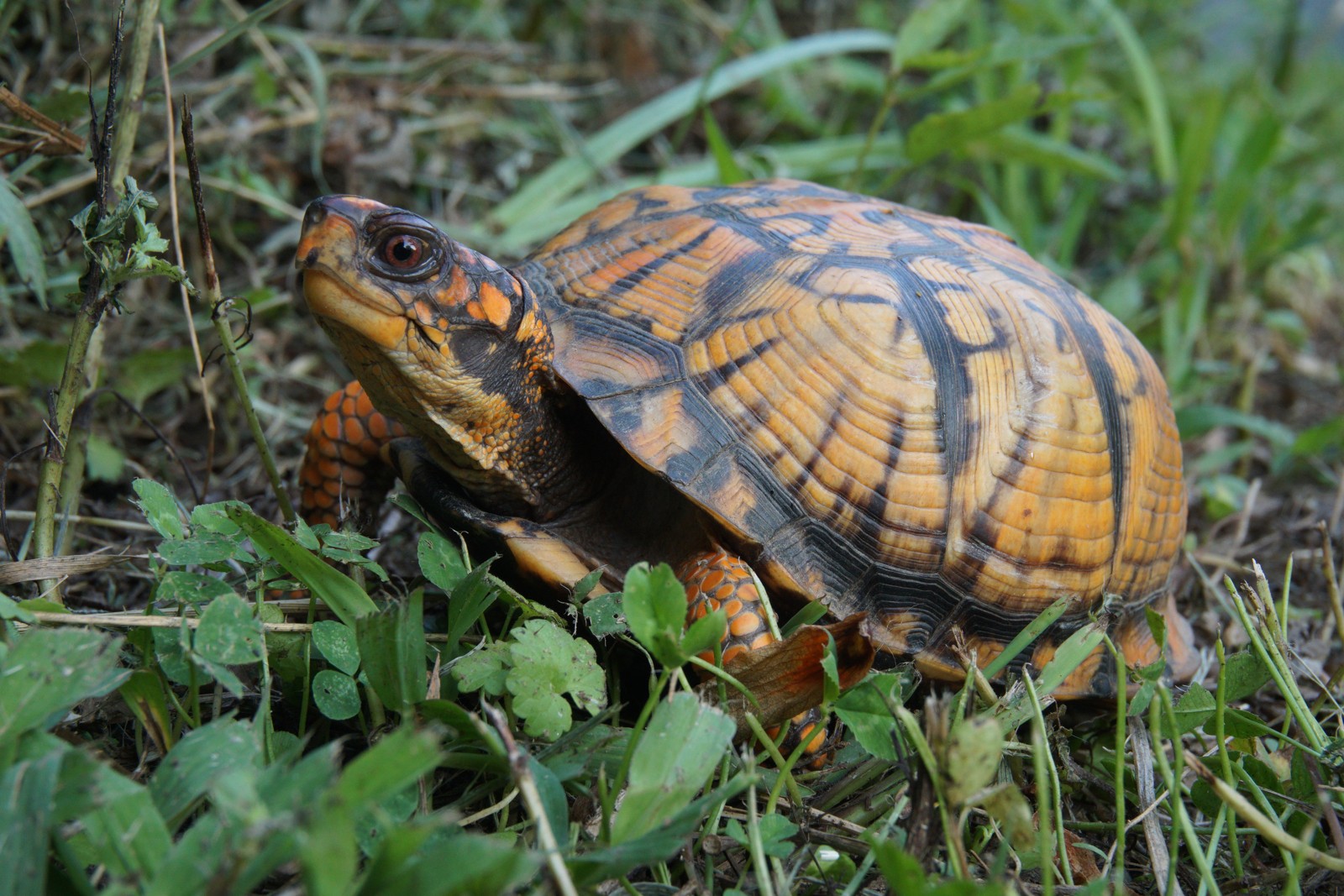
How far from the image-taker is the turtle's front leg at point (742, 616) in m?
1.40

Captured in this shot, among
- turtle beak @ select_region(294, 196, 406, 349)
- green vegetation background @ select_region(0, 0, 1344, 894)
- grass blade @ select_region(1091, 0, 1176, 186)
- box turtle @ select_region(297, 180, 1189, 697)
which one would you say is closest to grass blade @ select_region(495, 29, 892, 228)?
green vegetation background @ select_region(0, 0, 1344, 894)

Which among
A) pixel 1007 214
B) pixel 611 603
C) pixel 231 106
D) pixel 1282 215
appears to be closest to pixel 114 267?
pixel 611 603

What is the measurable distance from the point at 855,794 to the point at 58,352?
1.67 metres

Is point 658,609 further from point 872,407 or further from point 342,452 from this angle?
point 342,452

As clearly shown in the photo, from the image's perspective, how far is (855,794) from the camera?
1.36 metres

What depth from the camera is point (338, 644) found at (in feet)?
4.07

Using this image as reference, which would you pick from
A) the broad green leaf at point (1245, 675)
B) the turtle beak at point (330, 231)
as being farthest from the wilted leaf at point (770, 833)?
the turtle beak at point (330, 231)

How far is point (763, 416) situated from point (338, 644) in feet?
2.43

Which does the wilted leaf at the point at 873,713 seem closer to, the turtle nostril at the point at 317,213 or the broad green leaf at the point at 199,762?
the broad green leaf at the point at 199,762

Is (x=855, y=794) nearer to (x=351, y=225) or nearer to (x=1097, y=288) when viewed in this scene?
(x=351, y=225)

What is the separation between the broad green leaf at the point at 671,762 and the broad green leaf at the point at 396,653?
30 centimetres

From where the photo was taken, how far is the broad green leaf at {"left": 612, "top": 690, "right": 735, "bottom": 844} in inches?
40.4

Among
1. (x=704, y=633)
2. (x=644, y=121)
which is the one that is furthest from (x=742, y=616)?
(x=644, y=121)

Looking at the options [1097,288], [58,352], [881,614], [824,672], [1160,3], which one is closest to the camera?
[824,672]
